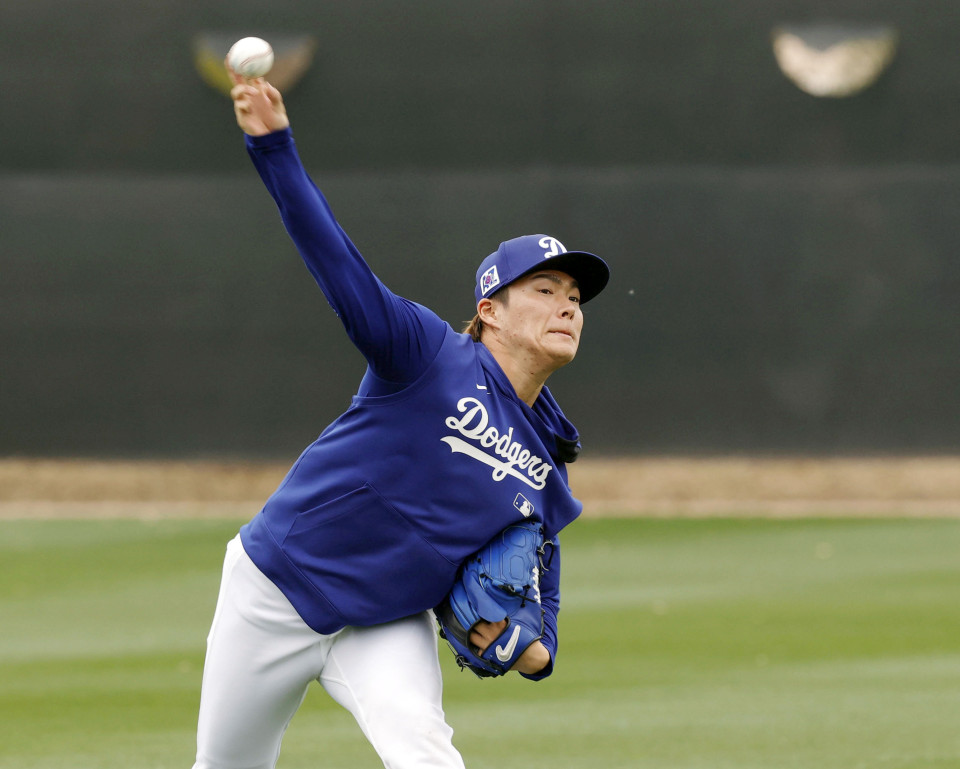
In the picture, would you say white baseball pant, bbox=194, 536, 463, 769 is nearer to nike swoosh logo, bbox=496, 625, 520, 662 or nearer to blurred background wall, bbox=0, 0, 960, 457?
nike swoosh logo, bbox=496, 625, 520, 662

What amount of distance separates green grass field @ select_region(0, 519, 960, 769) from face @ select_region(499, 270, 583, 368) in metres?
2.38

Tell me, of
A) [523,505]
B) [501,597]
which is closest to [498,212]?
[523,505]

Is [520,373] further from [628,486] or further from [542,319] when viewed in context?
[628,486]

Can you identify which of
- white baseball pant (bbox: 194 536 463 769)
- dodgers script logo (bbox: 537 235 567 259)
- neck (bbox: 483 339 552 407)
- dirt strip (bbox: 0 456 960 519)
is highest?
dirt strip (bbox: 0 456 960 519)

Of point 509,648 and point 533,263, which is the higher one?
point 533,263

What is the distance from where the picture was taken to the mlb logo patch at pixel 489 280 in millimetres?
3613

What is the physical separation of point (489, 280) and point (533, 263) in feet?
0.49

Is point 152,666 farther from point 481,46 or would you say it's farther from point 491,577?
point 481,46

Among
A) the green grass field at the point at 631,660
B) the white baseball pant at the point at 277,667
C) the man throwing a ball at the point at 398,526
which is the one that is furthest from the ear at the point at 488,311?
the green grass field at the point at 631,660

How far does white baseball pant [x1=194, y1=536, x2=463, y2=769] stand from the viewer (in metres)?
3.43

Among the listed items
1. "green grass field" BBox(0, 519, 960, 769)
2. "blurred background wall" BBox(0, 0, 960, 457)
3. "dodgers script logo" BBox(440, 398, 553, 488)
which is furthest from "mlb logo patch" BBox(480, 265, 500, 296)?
"blurred background wall" BBox(0, 0, 960, 457)

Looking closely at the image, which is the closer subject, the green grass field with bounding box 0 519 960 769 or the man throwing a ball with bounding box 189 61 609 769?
the man throwing a ball with bounding box 189 61 609 769

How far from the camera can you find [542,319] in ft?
11.8

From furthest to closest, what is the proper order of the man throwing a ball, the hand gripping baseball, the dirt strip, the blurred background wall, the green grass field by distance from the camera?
the blurred background wall
the dirt strip
the green grass field
the man throwing a ball
the hand gripping baseball
